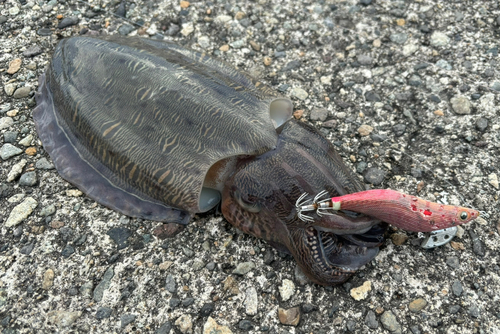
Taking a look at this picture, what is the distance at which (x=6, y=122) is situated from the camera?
460cm

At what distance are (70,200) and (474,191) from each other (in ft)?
11.8

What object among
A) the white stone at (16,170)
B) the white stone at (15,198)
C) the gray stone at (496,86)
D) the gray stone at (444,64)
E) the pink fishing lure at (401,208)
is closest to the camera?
the pink fishing lure at (401,208)

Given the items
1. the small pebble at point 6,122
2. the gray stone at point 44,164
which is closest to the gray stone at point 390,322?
the gray stone at point 44,164

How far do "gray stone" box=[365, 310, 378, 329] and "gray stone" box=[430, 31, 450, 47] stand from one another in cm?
325

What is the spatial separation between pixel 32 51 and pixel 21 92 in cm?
65

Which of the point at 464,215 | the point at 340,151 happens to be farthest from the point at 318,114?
the point at 464,215

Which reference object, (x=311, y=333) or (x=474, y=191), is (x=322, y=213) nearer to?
(x=311, y=333)

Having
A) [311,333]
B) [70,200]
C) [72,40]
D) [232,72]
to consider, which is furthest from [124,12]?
[311,333]

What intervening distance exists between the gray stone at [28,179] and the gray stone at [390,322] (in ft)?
10.6

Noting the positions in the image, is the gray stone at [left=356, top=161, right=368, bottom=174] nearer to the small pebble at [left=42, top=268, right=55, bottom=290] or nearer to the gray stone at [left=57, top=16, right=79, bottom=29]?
the small pebble at [left=42, top=268, right=55, bottom=290]

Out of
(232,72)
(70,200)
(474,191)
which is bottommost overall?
(70,200)

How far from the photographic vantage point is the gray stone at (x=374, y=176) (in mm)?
4125

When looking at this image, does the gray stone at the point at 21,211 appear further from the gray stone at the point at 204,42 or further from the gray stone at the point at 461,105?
the gray stone at the point at 461,105

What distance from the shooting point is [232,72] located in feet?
14.0
